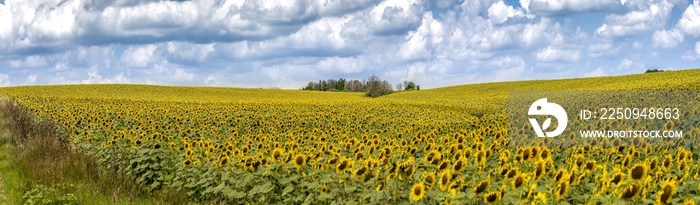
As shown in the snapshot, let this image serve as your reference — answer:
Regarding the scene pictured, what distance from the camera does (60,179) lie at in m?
11.6

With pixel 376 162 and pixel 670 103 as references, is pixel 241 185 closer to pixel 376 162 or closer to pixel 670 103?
pixel 376 162

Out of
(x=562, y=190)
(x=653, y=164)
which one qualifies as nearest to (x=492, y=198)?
(x=562, y=190)

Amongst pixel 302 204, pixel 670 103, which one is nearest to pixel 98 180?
pixel 302 204

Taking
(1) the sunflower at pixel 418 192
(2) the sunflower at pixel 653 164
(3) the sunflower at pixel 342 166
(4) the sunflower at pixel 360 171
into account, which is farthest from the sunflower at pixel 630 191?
(3) the sunflower at pixel 342 166

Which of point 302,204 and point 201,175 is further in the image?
point 201,175

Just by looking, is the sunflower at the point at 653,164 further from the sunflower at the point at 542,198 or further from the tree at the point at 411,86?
the tree at the point at 411,86

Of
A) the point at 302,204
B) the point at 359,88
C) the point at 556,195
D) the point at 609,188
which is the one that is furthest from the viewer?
the point at 359,88

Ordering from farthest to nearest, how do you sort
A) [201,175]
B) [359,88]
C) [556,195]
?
[359,88]
[201,175]
[556,195]

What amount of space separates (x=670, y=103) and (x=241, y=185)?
52.4 feet

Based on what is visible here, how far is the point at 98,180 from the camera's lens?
11.4 meters

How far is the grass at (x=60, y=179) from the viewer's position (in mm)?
10062

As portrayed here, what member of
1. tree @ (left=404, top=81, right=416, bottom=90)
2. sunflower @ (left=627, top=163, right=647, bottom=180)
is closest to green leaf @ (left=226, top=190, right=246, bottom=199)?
sunflower @ (left=627, top=163, right=647, bottom=180)

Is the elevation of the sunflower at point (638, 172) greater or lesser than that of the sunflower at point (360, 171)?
greater

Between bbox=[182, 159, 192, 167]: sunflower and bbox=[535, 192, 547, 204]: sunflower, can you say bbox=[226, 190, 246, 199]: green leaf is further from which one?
bbox=[535, 192, 547, 204]: sunflower
